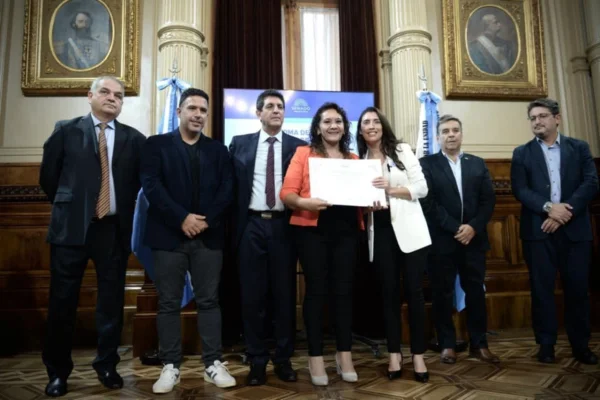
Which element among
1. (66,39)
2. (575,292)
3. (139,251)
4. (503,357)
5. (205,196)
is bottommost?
(503,357)

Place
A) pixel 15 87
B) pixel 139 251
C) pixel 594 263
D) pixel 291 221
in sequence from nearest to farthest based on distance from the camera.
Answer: pixel 291 221 < pixel 139 251 < pixel 594 263 < pixel 15 87

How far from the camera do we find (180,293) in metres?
2.12

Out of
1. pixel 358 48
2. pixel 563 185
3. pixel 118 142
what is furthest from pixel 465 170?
pixel 358 48

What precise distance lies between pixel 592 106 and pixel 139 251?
4986 millimetres

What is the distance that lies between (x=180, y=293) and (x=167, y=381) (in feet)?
1.31

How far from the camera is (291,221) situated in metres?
2.08

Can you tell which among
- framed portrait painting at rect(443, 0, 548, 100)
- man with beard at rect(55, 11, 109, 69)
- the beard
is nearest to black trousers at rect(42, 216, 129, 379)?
man with beard at rect(55, 11, 109, 69)

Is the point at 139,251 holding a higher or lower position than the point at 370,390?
higher

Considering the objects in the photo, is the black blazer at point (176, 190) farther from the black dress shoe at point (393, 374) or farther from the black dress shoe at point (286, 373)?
the black dress shoe at point (393, 374)

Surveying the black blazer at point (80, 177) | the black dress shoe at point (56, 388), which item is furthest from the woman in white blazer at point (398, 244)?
the black dress shoe at point (56, 388)

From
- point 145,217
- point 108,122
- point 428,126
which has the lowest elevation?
point 145,217

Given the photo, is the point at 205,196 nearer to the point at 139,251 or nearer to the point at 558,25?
the point at 139,251

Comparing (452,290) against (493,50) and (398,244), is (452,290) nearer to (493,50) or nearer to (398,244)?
(398,244)

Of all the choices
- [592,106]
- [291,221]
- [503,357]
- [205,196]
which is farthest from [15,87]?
[592,106]
